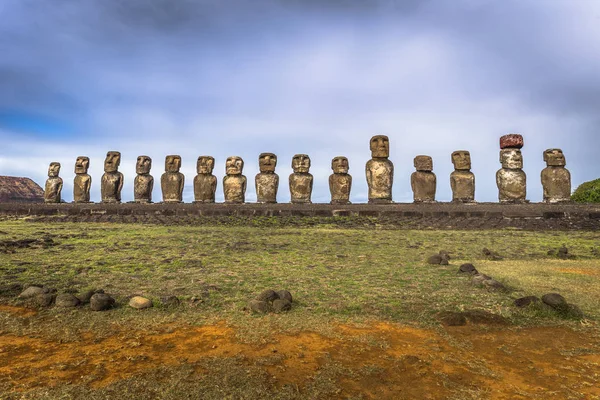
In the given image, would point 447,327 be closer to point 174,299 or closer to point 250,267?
point 174,299

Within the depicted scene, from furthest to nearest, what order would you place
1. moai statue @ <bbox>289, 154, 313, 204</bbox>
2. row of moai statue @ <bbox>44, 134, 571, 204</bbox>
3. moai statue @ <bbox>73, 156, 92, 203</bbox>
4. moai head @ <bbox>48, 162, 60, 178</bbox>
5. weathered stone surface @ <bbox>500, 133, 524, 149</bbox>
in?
1. moai head @ <bbox>48, 162, 60, 178</bbox>
2. moai statue @ <bbox>73, 156, 92, 203</bbox>
3. moai statue @ <bbox>289, 154, 313, 204</bbox>
4. weathered stone surface @ <bbox>500, 133, 524, 149</bbox>
5. row of moai statue @ <bbox>44, 134, 571, 204</bbox>

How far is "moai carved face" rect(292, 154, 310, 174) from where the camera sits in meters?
14.5

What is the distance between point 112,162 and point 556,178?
57.2 ft

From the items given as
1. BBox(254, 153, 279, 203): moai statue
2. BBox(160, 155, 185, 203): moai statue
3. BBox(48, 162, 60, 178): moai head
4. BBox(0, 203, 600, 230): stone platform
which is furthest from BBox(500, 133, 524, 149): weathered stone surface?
BBox(48, 162, 60, 178): moai head

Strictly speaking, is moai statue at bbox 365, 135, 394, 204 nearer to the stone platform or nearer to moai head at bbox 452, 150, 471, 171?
the stone platform

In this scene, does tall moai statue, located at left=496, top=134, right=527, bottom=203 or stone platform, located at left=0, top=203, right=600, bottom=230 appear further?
tall moai statue, located at left=496, top=134, right=527, bottom=203

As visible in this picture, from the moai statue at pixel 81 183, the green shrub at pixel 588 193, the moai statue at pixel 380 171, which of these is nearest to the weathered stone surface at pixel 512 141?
the moai statue at pixel 380 171

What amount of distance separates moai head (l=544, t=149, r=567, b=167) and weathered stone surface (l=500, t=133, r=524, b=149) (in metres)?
1.01

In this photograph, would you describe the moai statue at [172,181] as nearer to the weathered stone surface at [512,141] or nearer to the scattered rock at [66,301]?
the weathered stone surface at [512,141]

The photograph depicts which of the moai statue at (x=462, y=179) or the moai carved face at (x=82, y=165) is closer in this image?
the moai statue at (x=462, y=179)

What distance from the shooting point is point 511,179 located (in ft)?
45.4

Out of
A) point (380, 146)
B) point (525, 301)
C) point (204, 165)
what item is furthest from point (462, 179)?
point (525, 301)

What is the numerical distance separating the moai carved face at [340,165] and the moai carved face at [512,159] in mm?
5663

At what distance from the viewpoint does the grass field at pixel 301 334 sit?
199cm
